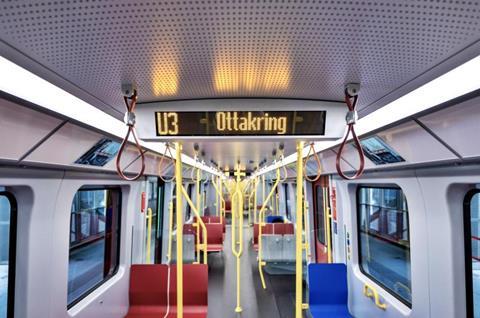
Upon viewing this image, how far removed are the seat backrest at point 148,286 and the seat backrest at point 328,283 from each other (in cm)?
217

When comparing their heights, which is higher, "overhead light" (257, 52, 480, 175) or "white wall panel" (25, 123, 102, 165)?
"overhead light" (257, 52, 480, 175)

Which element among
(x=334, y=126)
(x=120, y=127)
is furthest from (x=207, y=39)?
(x=120, y=127)

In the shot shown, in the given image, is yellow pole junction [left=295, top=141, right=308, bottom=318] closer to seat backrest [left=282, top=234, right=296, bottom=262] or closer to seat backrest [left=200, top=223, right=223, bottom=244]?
seat backrest [left=282, top=234, right=296, bottom=262]

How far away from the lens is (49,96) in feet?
5.04

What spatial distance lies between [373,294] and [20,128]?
13.1 ft

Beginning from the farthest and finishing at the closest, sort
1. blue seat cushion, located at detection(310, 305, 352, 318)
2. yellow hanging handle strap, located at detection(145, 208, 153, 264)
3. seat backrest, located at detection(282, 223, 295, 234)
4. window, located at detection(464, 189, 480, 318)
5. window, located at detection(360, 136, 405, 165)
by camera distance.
→ seat backrest, located at detection(282, 223, 295, 234)
yellow hanging handle strap, located at detection(145, 208, 153, 264)
blue seat cushion, located at detection(310, 305, 352, 318)
window, located at detection(360, 136, 405, 165)
window, located at detection(464, 189, 480, 318)

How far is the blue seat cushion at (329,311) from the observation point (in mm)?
4176

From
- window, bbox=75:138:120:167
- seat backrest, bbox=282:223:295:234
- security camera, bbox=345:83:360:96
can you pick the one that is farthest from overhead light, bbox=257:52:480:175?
seat backrest, bbox=282:223:295:234

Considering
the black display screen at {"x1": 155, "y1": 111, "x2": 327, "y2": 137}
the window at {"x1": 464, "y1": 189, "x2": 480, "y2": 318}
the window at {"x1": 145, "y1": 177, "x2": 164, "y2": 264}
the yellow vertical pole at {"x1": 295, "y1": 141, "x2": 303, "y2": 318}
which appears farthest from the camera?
the window at {"x1": 145, "y1": 177, "x2": 164, "y2": 264}

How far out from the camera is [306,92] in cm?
199

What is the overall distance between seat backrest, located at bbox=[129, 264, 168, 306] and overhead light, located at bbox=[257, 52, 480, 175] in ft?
11.7

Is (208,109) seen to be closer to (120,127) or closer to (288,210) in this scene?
(120,127)

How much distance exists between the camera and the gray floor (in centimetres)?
556

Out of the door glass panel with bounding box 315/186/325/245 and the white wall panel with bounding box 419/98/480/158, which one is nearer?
the white wall panel with bounding box 419/98/480/158
